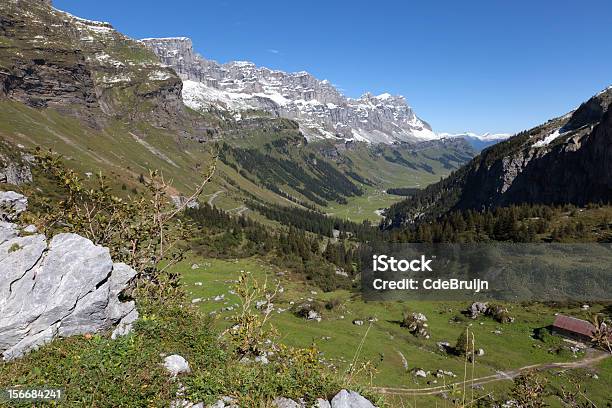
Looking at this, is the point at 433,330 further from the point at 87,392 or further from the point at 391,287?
the point at 87,392

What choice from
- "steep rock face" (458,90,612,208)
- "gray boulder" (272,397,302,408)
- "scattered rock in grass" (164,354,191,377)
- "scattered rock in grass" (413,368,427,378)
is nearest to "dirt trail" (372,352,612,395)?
"scattered rock in grass" (413,368,427,378)

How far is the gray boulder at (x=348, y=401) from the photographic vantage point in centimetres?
1091

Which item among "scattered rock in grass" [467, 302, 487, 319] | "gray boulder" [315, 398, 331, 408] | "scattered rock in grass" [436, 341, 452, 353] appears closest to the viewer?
"gray boulder" [315, 398, 331, 408]

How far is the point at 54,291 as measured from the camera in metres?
13.3

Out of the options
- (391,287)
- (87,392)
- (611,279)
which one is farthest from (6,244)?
(611,279)

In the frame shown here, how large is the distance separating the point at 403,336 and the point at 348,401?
5052cm

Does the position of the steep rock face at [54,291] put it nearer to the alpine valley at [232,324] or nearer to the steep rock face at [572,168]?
the alpine valley at [232,324]

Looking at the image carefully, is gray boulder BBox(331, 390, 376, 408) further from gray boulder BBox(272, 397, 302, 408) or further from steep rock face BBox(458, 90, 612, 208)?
steep rock face BBox(458, 90, 612, 208)

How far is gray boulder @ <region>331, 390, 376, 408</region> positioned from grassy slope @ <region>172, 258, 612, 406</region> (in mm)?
26621

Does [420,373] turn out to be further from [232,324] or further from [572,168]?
[572,168]

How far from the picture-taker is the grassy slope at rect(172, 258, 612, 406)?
143 ft

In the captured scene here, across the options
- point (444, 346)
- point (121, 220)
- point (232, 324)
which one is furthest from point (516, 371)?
point (121, 220)

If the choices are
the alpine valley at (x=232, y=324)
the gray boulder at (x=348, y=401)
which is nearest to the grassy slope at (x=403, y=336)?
the alpine valley at (x=232, y=324)

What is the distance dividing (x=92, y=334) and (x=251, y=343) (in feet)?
18.8
